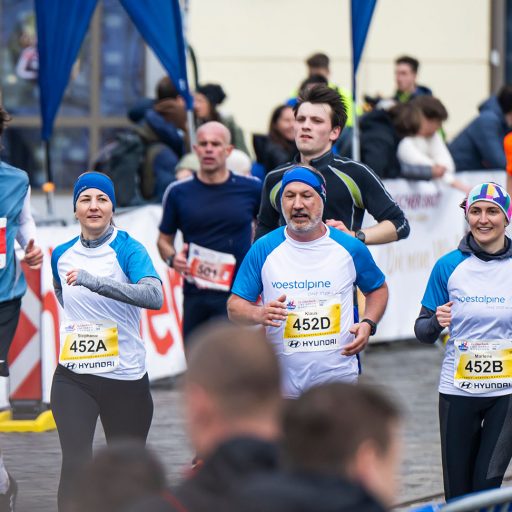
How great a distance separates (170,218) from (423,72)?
9.10 meters

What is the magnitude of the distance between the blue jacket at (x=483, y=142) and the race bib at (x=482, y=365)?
730cm

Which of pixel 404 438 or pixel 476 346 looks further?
pixel 404 438

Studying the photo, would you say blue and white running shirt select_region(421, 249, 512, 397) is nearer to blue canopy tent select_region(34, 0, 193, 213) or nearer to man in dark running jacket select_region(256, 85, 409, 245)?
man in dark running jacket select_region(256, 85, 409, 245)

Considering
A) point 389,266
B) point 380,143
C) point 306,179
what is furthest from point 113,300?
point 380,143

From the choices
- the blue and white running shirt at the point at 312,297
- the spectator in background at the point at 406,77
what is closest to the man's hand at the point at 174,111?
the spectator in background at the point at 406,77

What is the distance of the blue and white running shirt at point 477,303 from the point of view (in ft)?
21.3

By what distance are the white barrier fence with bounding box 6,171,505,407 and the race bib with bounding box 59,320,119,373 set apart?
296cm

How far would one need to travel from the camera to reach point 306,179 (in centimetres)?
646

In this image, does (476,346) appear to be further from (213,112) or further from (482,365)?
(213,112)

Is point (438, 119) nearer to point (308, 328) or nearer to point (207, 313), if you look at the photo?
point (207, 313)

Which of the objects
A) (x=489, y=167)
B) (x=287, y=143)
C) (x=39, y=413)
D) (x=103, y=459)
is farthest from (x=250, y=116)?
(x=103, y=459)

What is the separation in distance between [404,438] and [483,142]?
5.27m

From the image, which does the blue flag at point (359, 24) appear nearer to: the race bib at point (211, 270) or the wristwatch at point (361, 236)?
the race bib at point (211, 270)

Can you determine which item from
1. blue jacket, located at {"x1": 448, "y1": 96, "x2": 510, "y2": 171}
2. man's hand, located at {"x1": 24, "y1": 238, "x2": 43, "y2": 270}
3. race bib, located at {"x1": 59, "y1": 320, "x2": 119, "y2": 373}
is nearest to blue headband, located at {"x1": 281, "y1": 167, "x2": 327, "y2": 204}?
race bib, located at {"x1": 59, "y1": 320, "x2": 119, "y2": 373}
